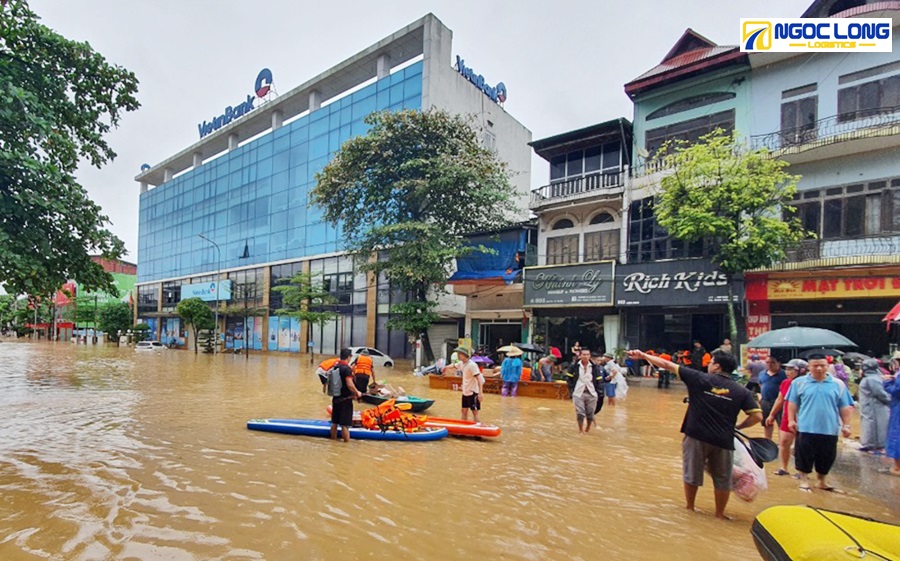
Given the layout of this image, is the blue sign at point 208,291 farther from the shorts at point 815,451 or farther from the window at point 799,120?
the shorts at point 815,451

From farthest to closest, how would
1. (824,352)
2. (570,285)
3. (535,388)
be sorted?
(570,285) < (535,388) < (824,352)

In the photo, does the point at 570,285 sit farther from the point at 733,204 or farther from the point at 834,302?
the point at 834,302

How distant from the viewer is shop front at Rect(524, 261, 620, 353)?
23.0 meters

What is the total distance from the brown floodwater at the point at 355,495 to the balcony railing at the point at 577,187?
14171 mm

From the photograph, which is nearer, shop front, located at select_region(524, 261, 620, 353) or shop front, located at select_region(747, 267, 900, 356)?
shop front, located at select_region(747, 267, 900, 356)

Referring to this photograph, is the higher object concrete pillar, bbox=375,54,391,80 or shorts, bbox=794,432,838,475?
concrete pillar, bbox=375,54,391,80

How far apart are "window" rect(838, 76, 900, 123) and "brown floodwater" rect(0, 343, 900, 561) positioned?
13.8 meters

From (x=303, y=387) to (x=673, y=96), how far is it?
19333mm

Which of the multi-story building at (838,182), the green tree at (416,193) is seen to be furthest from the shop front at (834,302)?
the green tree at (416,193)

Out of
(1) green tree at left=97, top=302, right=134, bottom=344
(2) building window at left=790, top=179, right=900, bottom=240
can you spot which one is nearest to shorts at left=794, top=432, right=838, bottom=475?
→ (2) building window at left=790, top=179, right=900, bottom=240

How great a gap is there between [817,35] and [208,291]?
5189cm

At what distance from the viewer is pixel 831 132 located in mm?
18031

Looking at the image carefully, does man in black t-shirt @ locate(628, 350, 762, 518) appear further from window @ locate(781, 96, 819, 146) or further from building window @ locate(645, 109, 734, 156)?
building window @ locate(645, 109, 734, 156)

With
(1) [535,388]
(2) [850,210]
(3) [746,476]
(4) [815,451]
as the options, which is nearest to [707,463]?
(3) [746,476]
